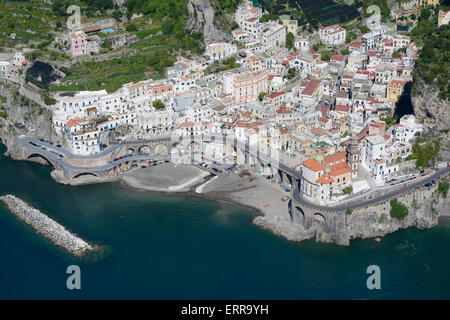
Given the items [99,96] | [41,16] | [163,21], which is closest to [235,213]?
[99,96]

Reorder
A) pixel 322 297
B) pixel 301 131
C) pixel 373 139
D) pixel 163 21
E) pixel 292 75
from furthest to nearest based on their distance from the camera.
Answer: pixel 163 21 < pixel 292 75 < pixel 301 131 < pixel 373 139 < pixel 322 297

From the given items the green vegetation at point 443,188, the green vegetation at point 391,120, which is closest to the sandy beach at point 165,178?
the green vegetation at point 391,120

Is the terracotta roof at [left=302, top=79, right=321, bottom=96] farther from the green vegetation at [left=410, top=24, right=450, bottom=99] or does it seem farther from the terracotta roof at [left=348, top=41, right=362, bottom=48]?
the green vegetation at [left=410, top=24, right=450, bottom=99]

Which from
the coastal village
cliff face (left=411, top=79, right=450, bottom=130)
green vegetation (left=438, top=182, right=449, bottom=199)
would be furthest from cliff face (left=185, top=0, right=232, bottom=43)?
green vegetation (left=438, top=182, right=449, bottom=199)

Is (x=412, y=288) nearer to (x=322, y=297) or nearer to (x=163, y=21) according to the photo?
(x=322, y=297)

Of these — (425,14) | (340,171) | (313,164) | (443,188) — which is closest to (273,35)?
(425,14)

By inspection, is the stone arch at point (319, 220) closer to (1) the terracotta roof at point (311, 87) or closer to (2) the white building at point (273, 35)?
(1) the terracotta roof at point (311, 87)

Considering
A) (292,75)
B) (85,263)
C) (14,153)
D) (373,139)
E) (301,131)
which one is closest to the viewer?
(85,263)
